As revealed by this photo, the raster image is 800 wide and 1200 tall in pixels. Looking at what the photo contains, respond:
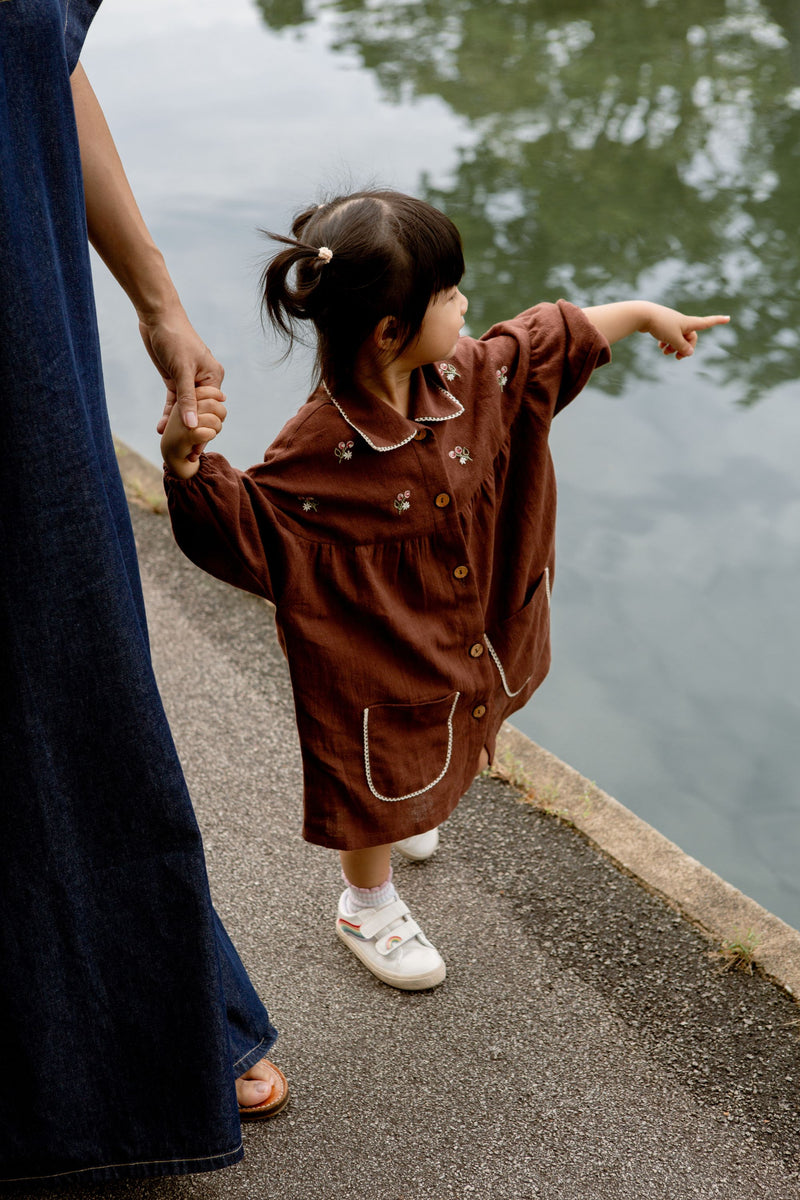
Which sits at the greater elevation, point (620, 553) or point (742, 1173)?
point (742, 1173)

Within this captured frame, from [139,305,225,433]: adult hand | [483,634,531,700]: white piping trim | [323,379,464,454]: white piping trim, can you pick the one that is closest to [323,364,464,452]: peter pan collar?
[323,379,464,454]: white piping trim

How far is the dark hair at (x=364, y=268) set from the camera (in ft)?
4.31

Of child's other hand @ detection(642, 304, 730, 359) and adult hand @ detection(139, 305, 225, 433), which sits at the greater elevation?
adult hand @ detection(139, 305, 225, 433)

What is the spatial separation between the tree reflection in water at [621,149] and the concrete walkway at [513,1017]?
2.02m

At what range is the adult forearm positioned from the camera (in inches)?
43.1

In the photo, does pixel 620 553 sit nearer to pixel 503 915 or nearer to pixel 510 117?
pixel 503 915

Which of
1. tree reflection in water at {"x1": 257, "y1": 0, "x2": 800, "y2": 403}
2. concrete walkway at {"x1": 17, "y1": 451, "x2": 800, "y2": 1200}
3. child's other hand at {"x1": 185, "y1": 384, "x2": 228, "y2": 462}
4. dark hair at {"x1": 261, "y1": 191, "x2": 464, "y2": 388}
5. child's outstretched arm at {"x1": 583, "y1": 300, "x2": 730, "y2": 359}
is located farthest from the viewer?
tree reflection in water at {"x1": 257, "y1": 0, "x2": 800, "y2": 403}

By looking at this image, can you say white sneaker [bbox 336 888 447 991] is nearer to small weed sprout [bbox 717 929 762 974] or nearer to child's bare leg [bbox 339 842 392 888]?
child's bare leg [bbox 339 842 392 888]

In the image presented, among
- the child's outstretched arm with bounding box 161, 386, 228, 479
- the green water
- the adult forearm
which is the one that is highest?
the adult forearm

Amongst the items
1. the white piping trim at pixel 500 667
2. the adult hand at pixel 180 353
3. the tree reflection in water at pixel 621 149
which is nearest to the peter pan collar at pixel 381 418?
the adult hand at pixel 180 353

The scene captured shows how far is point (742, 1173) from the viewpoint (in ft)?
4.70

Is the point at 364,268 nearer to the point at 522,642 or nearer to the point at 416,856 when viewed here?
the point at 522,642

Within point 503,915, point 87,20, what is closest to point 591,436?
point 503,915

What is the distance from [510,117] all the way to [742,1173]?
5290 millimetres
